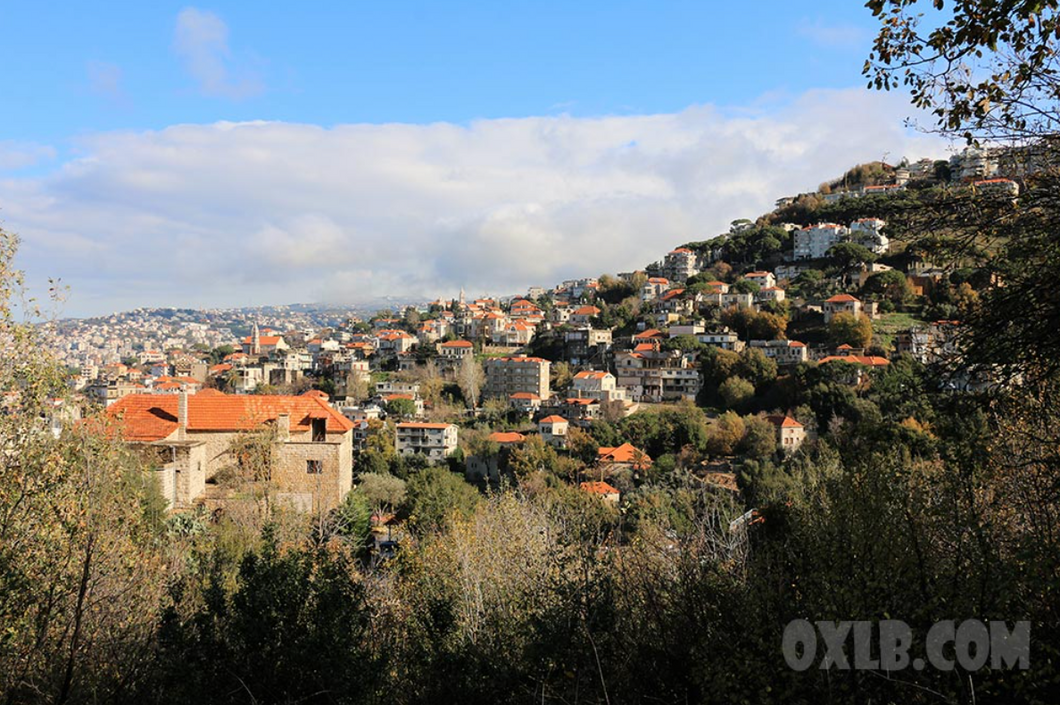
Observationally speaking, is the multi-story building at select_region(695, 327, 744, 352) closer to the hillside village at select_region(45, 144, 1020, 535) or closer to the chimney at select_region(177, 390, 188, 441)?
the hillside village at select_region(45, 144, 1020, 535)

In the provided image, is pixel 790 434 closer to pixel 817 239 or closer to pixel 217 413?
pixel 217 413

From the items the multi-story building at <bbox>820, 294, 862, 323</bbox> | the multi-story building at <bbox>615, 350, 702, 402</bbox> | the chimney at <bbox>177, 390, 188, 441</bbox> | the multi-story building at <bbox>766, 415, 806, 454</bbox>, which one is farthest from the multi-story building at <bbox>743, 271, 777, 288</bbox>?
the chimney at <bbox>177, 390, 188, 441</bbox>

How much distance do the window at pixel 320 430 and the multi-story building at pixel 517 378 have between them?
39226 mm

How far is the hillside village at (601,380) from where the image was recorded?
1886 centimetres

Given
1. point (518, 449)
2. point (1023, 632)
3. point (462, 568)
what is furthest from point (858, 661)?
point (518, 449)

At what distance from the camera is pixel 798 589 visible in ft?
16.2

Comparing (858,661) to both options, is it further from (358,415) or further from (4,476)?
(358,415)

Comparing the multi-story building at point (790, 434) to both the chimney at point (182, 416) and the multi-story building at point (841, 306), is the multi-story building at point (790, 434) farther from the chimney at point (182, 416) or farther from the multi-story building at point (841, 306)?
the chimney at point (182, 416)

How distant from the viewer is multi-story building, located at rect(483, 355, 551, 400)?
59750mm

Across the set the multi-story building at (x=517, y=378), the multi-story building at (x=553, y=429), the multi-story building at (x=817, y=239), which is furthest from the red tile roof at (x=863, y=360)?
the multi-story building at (x=817, y=239)

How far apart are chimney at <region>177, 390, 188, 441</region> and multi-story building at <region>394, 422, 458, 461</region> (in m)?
22.9

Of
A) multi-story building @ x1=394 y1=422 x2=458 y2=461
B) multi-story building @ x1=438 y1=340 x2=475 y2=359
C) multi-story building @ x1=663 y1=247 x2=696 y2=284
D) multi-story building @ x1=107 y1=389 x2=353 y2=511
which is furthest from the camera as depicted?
multi-story building @ x1=663 y1=247 x2=696 y2=284

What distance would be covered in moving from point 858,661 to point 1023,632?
0.87 meters

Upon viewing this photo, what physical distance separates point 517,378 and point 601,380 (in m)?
9.56
